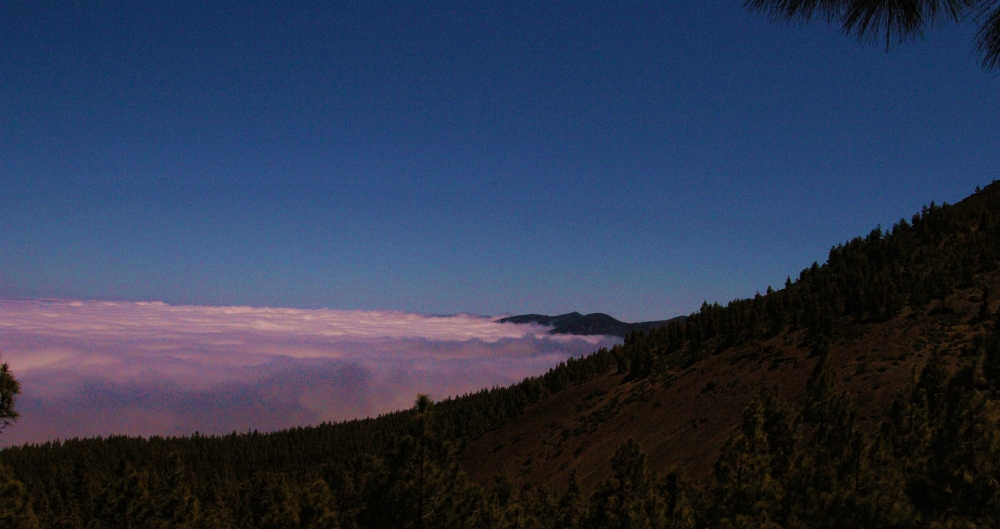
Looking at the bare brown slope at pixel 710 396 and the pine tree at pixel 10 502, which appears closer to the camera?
the pine tree at pixel 10 502

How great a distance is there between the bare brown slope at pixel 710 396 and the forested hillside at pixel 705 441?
41 cm

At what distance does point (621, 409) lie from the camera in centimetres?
9419

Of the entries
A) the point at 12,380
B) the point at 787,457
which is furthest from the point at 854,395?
the point at 12,380

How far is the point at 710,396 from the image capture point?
78.1m

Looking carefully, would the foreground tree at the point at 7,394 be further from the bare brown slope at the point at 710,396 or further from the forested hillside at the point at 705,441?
the bare brown slope at the point at 710,396

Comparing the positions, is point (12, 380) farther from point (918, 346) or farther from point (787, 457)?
point (918, 346)

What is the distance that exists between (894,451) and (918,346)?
170ft

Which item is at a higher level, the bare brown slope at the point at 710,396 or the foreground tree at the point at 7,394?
the foreground tree at the point at 7,394

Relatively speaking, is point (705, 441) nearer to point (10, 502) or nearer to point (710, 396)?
point (710, 396)

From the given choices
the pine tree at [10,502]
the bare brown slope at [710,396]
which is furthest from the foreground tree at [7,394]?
the bare brown slope at [710,396]

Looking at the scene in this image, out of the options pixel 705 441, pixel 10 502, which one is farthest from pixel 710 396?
pixel 10 502

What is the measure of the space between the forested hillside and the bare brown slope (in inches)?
16.1

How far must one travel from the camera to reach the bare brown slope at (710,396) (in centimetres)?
5909

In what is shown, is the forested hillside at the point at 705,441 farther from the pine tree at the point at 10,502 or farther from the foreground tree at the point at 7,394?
the foreground tree at the point at 7,394
